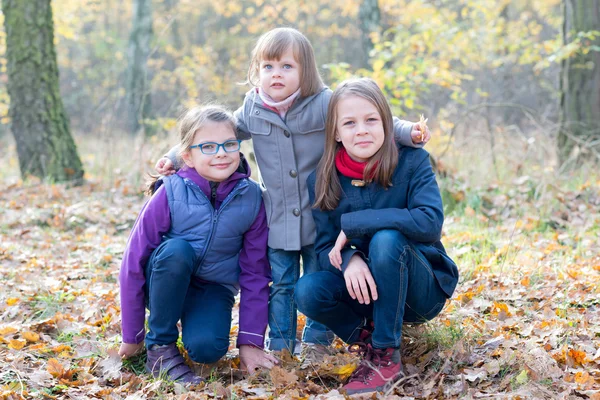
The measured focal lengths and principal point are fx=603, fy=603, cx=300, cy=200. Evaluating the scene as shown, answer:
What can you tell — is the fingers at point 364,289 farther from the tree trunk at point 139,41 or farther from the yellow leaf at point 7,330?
the tree trunk at point 139,41

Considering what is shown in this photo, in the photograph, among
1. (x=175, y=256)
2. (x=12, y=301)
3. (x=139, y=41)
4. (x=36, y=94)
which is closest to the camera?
(x=175, y=256)

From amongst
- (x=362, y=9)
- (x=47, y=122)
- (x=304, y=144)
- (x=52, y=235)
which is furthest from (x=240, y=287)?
(x=362, y=9)

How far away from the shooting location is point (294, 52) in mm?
2842

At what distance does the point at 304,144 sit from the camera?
9.67ft

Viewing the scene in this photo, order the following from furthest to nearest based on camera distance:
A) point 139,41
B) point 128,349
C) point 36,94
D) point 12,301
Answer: point 139,41 < point 36,94 < point 12,301 < point 128,349

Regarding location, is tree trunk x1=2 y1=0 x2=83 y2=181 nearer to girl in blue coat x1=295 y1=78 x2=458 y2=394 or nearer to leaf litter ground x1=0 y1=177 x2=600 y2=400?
leaf litter ground x1=0 y1=177 x2=600 y2=400

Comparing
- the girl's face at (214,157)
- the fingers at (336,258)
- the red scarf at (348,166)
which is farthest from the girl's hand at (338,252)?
the girl's face at (214,157)

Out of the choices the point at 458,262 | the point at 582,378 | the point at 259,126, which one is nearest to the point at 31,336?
the point at 259,126

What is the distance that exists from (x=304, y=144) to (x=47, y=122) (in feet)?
16.0

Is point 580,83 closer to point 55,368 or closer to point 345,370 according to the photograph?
point 345,370

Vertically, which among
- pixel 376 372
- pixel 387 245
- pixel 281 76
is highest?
pixel 281 76

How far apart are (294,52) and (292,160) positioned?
512mm

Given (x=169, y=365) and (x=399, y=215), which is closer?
(x=399, y=215)

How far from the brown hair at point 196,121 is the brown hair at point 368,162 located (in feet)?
1.70
